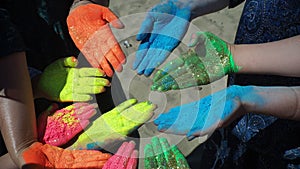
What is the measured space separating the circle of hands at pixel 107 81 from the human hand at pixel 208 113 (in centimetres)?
4

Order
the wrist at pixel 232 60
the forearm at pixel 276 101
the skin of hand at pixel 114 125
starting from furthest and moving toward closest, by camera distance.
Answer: the skin of hand at pixel 114 125
the wrist at pixel 232 60
the forearm at pixel 276 101

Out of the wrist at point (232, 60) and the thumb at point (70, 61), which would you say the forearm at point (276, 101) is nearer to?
the wrist at point (232, 60)

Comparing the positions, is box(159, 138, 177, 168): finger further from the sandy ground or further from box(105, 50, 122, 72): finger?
box(105, 50, 122, 72): finger

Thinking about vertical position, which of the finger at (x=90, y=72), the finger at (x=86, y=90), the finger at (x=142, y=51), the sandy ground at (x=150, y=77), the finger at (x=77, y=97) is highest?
the finger at (x=142, y=51)

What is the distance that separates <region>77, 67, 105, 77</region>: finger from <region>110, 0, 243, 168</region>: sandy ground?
0.45 feet

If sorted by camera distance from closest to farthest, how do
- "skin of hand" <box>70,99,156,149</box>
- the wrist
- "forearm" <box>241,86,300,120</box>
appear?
"forearm" <box>241,86,300,120</box> → the wrist → "skin of hand" <box>70,99,156,149</box>

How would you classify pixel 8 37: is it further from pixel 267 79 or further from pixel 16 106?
pixel 267 79

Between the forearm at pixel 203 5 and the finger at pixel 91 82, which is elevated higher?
the forearm at pixel 203 5

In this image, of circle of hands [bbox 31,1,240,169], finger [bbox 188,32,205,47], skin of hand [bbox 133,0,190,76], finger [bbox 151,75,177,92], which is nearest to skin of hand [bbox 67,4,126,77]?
circle of hands [bbox 31,1,240,169]

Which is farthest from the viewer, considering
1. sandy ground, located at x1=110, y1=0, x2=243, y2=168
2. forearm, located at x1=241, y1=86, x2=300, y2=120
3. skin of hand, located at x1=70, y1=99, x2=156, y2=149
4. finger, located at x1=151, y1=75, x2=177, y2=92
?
sandy ground, located at x1=110, y1=0, x2=243, y2=168

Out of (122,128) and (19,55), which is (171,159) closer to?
(122,128)

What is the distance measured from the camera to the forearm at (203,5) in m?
1.26

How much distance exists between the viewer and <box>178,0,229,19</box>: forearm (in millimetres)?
1265

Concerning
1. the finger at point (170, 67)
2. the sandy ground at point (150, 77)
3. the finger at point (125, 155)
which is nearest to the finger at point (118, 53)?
the sandy ground at point (150, 77)
